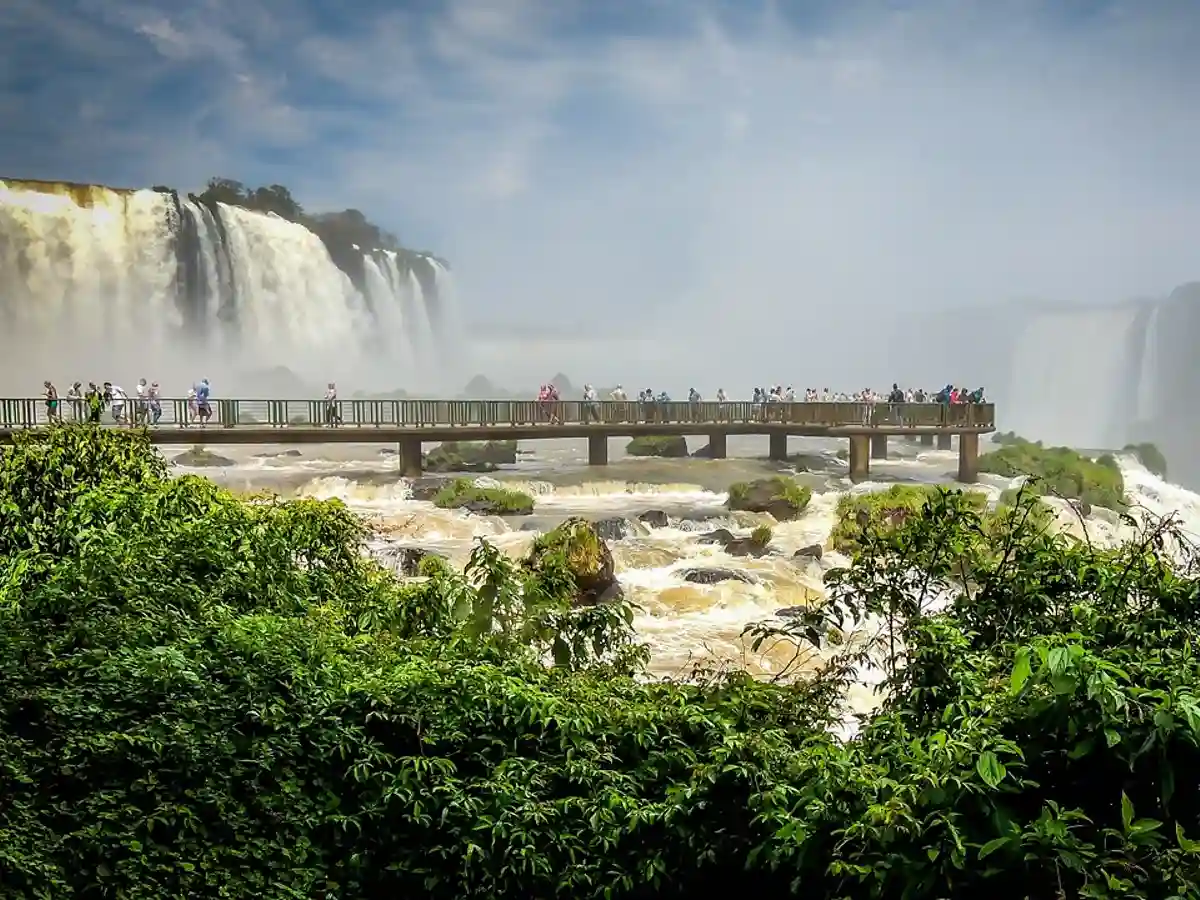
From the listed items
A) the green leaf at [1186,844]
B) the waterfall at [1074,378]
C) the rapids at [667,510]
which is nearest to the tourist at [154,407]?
the rapids at [667,510]

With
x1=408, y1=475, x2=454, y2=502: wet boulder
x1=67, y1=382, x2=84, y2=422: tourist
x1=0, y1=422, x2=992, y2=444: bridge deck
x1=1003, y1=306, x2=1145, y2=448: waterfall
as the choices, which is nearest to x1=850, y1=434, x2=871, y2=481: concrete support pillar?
x1=0, y1=422, x2=992, y2=444: bridge deck

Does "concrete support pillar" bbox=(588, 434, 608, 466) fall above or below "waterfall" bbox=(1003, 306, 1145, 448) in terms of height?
below

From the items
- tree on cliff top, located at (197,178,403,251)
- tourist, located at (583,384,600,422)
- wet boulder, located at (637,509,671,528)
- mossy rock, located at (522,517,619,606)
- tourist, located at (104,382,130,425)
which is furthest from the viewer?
tree on cliff top, located at (197,178,403,251)

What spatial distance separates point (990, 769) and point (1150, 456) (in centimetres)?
1742

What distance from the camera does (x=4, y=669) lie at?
3662 millimetres

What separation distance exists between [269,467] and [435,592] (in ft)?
32.0

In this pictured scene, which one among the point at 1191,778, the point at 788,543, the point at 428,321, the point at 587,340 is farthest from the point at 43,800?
the point at 428,321

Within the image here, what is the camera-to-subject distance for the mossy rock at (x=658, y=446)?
1636 cm

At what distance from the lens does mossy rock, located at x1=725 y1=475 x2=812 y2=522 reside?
13.6 m

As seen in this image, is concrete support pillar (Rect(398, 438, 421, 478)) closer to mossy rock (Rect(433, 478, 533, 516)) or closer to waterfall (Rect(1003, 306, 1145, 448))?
mossy rock (Rect(433, 478, 533, 516))

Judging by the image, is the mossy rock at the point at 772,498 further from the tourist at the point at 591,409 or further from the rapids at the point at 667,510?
the tourist at the point at 591,409

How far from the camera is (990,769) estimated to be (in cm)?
234

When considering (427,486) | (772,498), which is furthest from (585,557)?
(427,486)

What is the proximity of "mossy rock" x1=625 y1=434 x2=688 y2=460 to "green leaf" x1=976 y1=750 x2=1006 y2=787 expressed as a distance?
13.9 metres
